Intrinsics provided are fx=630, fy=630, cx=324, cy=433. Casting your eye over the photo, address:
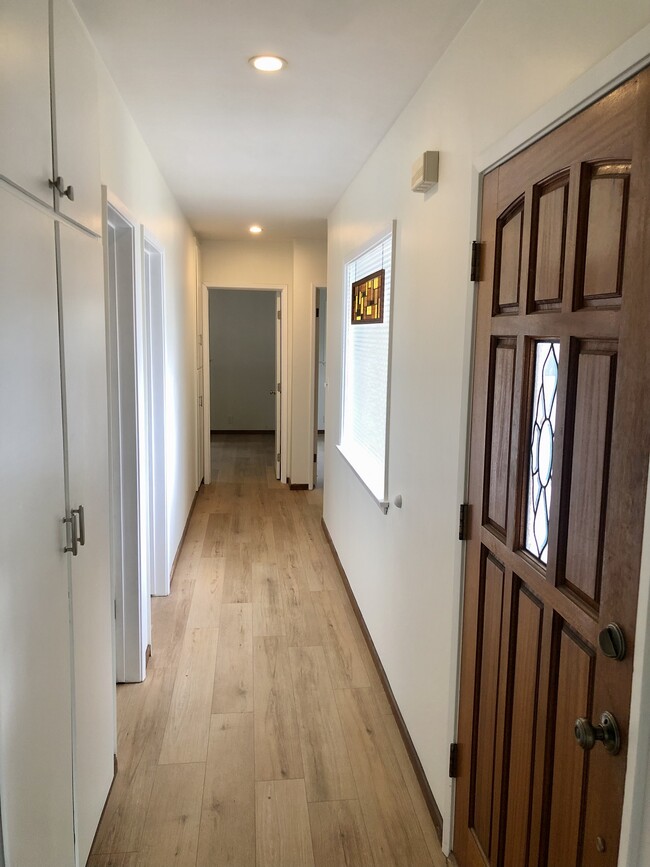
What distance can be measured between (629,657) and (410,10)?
1.78m

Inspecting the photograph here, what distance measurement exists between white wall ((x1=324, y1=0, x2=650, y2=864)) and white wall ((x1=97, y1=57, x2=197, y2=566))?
45.5 inches

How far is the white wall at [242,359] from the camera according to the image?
983 centimetres

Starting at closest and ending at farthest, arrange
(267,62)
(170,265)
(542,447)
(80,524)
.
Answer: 1. (542,447)
2. (80,524)
3. (267,62)
4. (170,265)

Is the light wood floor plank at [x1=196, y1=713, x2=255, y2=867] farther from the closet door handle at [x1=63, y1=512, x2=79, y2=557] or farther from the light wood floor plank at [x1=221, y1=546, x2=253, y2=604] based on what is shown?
the light wood floor plank at [x1=221, y1=546, x2=253, y2=604]

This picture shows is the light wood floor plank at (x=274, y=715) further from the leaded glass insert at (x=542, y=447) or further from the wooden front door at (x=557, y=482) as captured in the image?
the leaded glass insert at (x=542, y=447)

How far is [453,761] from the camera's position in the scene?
1945 mm

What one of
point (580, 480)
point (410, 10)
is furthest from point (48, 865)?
point (410, 10)

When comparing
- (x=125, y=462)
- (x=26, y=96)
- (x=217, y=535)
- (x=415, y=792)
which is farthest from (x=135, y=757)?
(x=217, y=535)

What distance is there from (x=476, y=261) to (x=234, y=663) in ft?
7.63

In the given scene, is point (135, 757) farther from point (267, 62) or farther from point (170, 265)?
point (170, 265)

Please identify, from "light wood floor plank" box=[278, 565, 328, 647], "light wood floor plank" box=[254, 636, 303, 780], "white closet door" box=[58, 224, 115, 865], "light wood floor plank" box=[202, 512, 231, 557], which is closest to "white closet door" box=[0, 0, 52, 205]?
"white closet door" box=[58, 224, 115, 865]

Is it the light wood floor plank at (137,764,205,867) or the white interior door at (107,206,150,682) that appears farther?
the white interior door at (107,206,150,682)

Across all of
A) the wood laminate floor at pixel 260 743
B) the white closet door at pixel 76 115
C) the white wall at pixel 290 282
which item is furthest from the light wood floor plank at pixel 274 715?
the white wall at pixel 290 282

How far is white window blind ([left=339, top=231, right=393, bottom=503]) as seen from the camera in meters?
3.03
